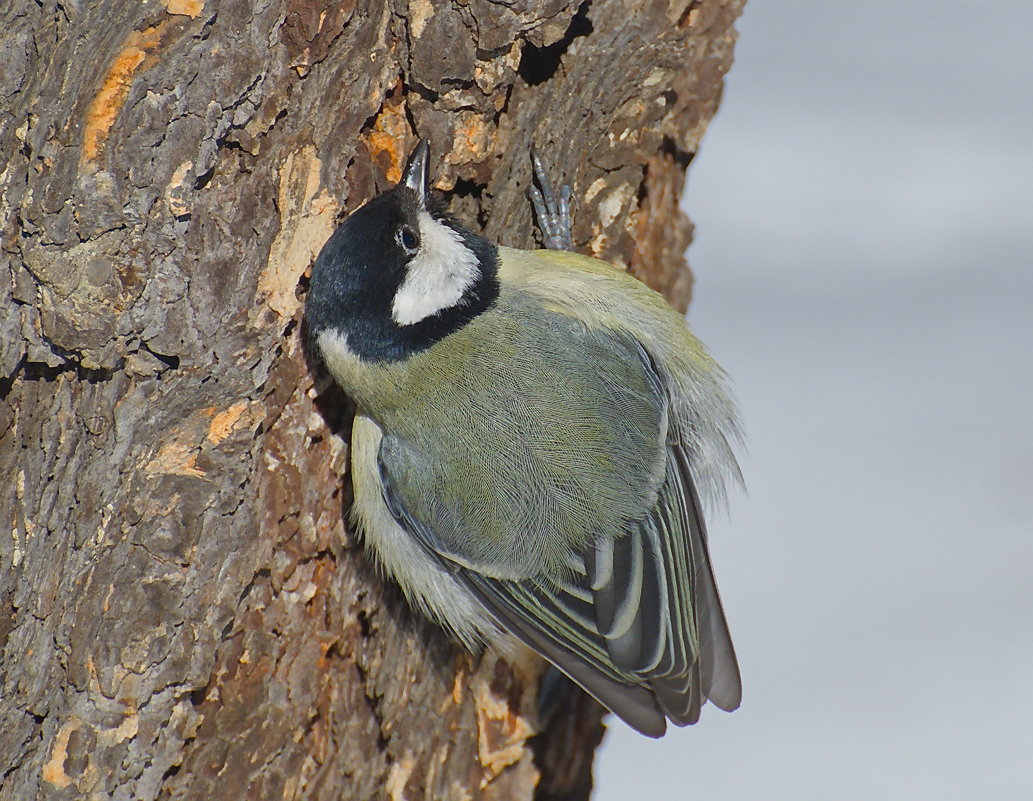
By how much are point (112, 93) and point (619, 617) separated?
3.74 ft

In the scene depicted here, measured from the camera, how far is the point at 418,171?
160 centimetres

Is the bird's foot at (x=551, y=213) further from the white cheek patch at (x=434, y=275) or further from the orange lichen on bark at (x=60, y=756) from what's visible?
the orange lichen on bark at (x=60, y=756)

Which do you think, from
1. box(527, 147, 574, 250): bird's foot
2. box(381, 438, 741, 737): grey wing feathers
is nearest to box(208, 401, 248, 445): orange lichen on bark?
box(381, 438, 741, 737): grey wing feathers

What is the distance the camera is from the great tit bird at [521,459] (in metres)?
1.60

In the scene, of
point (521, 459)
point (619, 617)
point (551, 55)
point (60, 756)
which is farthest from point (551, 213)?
point (60, 756)

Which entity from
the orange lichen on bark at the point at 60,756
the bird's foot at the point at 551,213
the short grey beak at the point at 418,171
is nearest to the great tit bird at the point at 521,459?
the short grey beak at the point at 418,171

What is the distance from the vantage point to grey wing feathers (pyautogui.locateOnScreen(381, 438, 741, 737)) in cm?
162

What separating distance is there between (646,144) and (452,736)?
1.26 metres

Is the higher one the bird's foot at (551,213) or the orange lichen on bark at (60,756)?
the bird's foot at (551,213)

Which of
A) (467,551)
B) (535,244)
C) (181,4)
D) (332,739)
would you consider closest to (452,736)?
(332,739)

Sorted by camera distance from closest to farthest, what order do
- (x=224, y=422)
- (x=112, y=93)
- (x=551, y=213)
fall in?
(x=112, y=93) < (x=224, y=422) < (x=551, y=213)

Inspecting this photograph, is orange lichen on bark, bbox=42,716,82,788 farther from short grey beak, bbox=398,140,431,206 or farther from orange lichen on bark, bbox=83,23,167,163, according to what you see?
short grey beak, bbox=398,140,431,206

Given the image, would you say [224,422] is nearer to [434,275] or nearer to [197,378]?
[197,378]

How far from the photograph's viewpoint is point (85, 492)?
1354 millimetres
